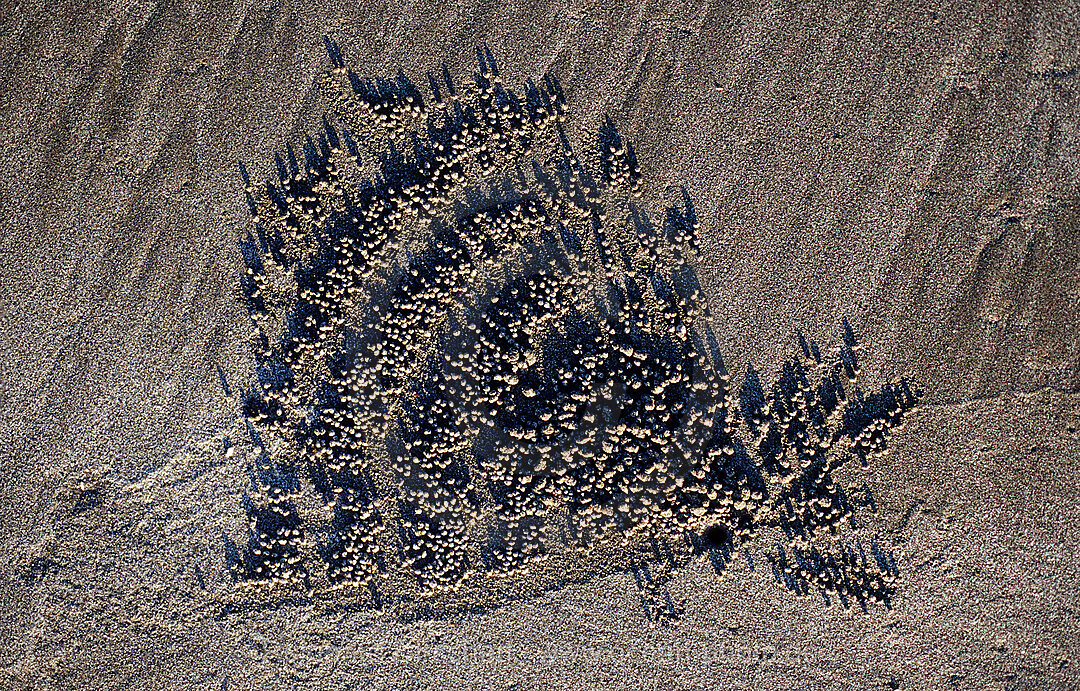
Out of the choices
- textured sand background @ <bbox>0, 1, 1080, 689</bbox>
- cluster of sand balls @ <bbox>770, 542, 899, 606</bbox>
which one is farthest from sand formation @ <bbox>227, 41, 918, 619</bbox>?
textured sand background @ <bbox>0, 1, 1080, 689</bbox>

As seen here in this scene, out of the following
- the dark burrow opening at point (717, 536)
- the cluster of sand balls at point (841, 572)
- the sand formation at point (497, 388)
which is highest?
the sand formation at point (497, 388)

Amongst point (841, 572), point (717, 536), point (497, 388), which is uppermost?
point (497, 388)

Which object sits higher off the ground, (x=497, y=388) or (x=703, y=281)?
(x=703, y=281)

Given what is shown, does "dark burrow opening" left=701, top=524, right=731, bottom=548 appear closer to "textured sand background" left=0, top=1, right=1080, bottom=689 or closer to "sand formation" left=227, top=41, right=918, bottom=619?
"sand formation" left=227, top=41, right=918, bottom=619

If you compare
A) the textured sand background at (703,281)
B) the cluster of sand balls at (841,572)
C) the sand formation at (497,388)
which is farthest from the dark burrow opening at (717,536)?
the cluster of sand balls at (841,572)

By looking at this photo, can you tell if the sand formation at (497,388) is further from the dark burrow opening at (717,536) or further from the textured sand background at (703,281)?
the textured sand background at (703,281)

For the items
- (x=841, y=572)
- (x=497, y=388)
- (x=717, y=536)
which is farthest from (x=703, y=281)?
(x=841, y=572)

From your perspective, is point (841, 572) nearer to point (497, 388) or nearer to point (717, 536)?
point (717, 536)
